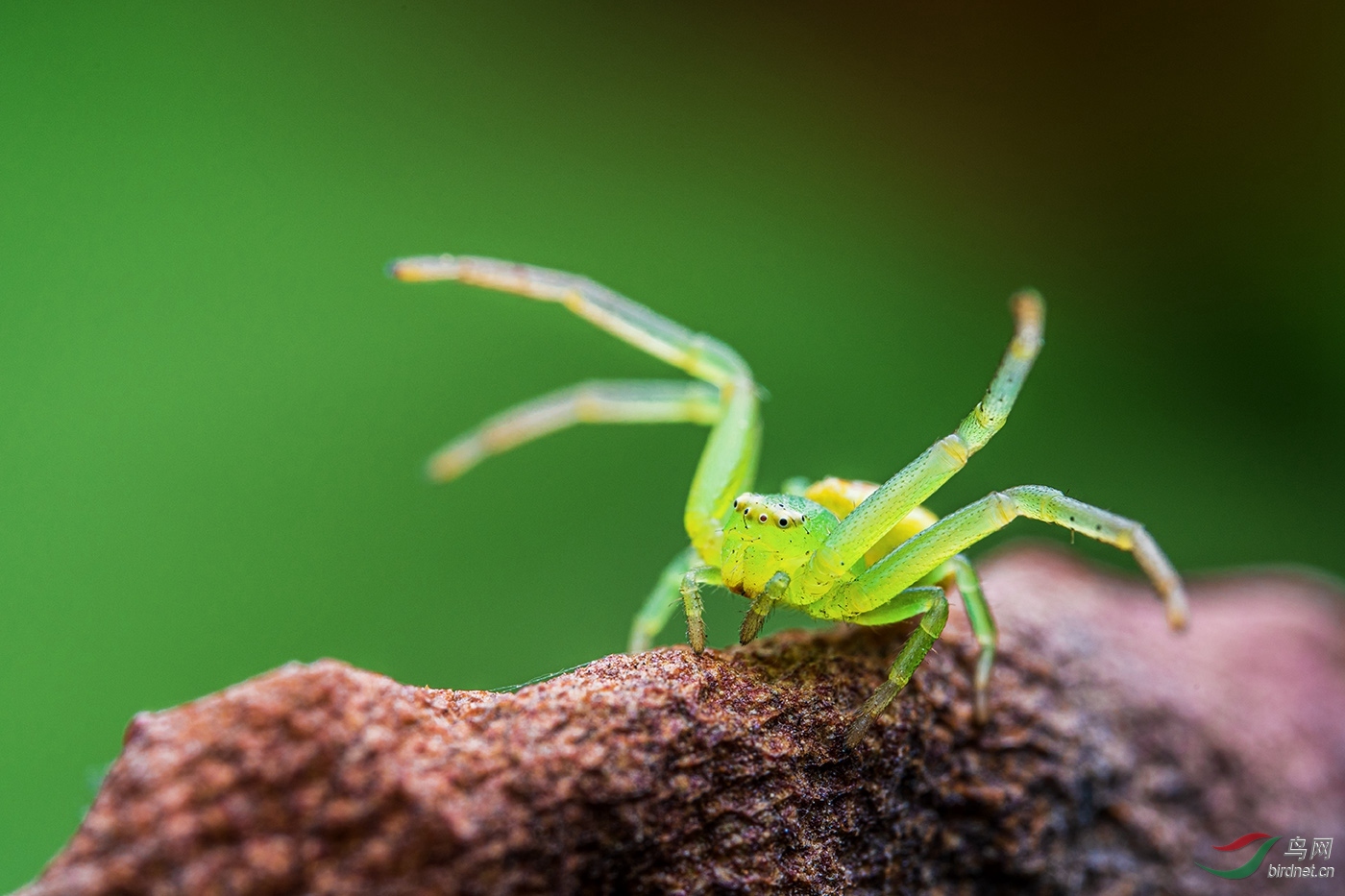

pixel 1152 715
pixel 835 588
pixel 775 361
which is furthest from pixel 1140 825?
pixel 775 361

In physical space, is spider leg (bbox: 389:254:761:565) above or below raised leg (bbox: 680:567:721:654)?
above

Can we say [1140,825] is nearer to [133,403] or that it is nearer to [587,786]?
[587,786]

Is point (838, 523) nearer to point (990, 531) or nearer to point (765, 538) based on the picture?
point (765, 538)

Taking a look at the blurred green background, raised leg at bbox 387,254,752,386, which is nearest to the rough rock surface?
raised leg at bbox 387,254,752,386

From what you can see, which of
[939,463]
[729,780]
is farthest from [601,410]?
[729,780]

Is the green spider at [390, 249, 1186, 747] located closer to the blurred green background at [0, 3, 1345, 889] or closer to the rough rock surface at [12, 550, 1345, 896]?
the rough rock surface at [12, 550, 1345, 896]

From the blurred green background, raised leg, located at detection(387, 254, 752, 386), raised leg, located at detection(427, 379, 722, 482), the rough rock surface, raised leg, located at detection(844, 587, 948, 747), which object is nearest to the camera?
the rough rock surface
